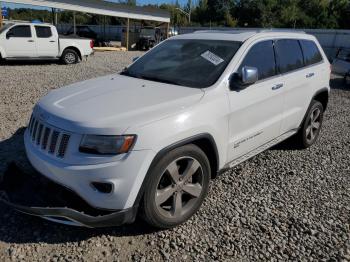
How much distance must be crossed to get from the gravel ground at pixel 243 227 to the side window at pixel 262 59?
1.32 meters

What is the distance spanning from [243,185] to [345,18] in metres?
44.5

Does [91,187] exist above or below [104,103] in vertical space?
below

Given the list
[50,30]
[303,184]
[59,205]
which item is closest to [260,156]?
[303,184]

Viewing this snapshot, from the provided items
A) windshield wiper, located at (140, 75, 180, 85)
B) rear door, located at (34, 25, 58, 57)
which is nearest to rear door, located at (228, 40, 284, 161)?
windshield wiper, located at (140, 75, 180, 85)

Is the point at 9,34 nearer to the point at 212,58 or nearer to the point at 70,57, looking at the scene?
the point at 70,57

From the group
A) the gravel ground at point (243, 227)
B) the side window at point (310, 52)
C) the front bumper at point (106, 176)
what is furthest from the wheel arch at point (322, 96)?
the front bumper at point (106, 176)

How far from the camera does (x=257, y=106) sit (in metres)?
3.98

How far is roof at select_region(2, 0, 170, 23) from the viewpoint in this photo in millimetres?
21625

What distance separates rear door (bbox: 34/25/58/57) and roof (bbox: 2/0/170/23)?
6.55 meters

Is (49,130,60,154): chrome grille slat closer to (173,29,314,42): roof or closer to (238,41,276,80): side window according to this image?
(238,41,276,80): side window

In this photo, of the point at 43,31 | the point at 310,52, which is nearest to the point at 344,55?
the point at 310,52

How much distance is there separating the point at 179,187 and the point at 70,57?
45.0 feet

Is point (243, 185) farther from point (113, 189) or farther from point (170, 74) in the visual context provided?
point (113, 189)

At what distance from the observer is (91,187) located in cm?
279
